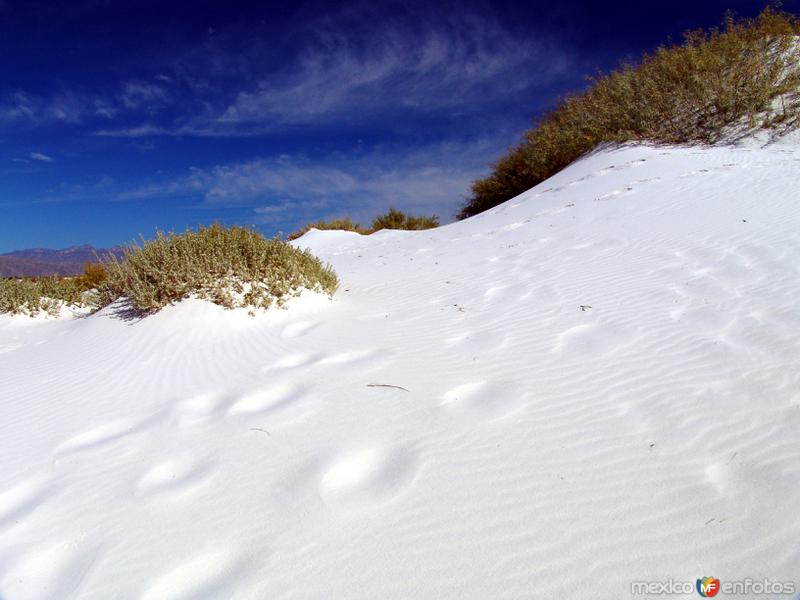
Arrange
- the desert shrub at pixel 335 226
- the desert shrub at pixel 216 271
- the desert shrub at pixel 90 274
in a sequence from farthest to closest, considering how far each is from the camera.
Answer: the desert shrub at pixel 335 226
the desert shrub at pixel 90 274
the desert shrub at pixel 216 271

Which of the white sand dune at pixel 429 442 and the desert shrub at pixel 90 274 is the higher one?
the desert shrub at pixel 90 274

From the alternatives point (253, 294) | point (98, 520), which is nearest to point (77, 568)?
point (98, 520)

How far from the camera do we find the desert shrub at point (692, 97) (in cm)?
1097

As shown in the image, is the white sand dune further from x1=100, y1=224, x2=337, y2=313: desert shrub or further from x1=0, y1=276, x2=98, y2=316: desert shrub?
x1=0, y1=276, x2=98, y2=316: desert shrub

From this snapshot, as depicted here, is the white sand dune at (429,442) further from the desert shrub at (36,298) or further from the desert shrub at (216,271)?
the desert shrub at (36,298)

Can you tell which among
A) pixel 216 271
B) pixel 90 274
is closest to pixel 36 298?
pixel 90 274

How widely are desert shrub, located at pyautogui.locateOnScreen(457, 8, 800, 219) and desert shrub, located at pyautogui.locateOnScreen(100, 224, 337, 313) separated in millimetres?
10802

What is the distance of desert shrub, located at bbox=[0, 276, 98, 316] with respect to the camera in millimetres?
7402

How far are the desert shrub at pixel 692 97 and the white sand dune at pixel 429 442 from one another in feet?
28.4

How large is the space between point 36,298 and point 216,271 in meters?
5.10

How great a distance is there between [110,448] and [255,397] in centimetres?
78

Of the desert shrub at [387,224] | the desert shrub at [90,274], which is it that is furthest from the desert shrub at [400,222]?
the desert shrub at [90,274]

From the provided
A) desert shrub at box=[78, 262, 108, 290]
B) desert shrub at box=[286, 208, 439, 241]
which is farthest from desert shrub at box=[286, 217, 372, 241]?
desert shrub at box=[78, 262, 108, 290]

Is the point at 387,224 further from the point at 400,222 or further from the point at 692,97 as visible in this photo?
the point at 692,97
